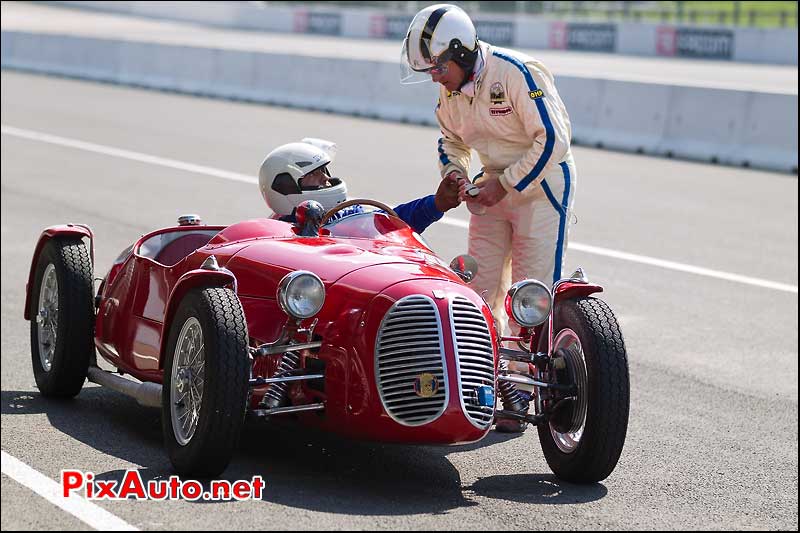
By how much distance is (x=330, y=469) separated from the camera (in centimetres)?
654

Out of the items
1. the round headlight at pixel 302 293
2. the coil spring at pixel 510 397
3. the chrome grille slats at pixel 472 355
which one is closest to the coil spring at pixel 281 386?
the round headlight at pixel 302 293

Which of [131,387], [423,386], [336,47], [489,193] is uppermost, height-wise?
[489,193]

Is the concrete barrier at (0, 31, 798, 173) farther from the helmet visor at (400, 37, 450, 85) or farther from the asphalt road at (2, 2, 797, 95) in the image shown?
the helmet visor at (400, 37, 450, 85)

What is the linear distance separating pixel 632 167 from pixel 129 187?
22.5ft

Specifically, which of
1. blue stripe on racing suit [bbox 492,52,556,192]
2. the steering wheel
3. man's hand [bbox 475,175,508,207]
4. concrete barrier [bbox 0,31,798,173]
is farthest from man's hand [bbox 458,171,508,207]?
concrete barrier [bbox 0,31,798,173]

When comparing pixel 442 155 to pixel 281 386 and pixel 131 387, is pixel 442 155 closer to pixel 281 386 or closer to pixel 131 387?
pixel 131 387

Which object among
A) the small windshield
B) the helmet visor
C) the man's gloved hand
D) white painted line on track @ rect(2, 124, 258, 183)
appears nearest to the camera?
the small windshield

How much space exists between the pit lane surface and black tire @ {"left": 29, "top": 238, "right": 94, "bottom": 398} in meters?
0.17

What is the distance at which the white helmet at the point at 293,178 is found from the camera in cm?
781

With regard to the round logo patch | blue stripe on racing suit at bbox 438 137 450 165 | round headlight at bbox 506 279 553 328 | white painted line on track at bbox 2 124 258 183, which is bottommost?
white painted line on track at bbox 2 124 258 183

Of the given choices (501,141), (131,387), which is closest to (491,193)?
(501,141)

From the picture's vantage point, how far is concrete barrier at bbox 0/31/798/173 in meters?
19.8

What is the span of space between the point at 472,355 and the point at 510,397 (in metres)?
0.70

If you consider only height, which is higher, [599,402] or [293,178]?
[293,178]
